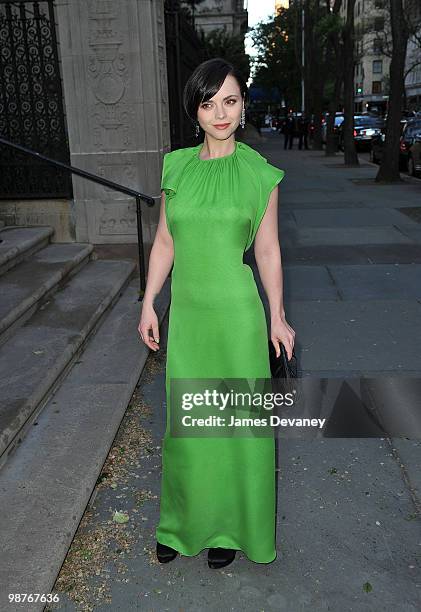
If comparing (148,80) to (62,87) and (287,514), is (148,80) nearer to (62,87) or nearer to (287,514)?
(62,87)

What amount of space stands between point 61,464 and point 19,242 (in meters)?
4.02

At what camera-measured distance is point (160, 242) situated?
9.31ft

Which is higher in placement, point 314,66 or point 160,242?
point 314,66

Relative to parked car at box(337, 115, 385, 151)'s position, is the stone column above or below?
above

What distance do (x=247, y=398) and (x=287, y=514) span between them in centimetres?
93

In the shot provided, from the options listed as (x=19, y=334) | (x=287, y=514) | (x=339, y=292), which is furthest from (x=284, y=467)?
(x=339, y=292)

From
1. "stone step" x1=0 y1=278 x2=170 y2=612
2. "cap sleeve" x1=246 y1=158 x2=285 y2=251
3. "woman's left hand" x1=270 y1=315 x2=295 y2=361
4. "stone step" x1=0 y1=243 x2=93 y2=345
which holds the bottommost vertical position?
"stone step" x1=0 y1=278 x2=170 y2=612

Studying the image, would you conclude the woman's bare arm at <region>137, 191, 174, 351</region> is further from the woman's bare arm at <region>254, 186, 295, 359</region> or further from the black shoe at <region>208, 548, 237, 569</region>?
the black shoe at <region>208, 548, 237, 569</region>

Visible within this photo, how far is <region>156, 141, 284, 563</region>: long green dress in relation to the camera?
8.53ft

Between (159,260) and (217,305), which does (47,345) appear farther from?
(217,305)

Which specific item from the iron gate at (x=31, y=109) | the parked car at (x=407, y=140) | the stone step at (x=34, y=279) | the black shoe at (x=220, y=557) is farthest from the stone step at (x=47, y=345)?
the parked car at (x=407, y=140)

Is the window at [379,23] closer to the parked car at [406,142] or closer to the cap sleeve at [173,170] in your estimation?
the parked car at [406,142]

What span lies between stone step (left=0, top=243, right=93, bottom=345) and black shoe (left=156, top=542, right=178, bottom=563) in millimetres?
2672

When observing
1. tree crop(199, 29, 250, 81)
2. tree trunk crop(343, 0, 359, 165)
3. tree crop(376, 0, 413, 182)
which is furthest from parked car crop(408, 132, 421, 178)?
tree crop(199, 29, 250, 81)
